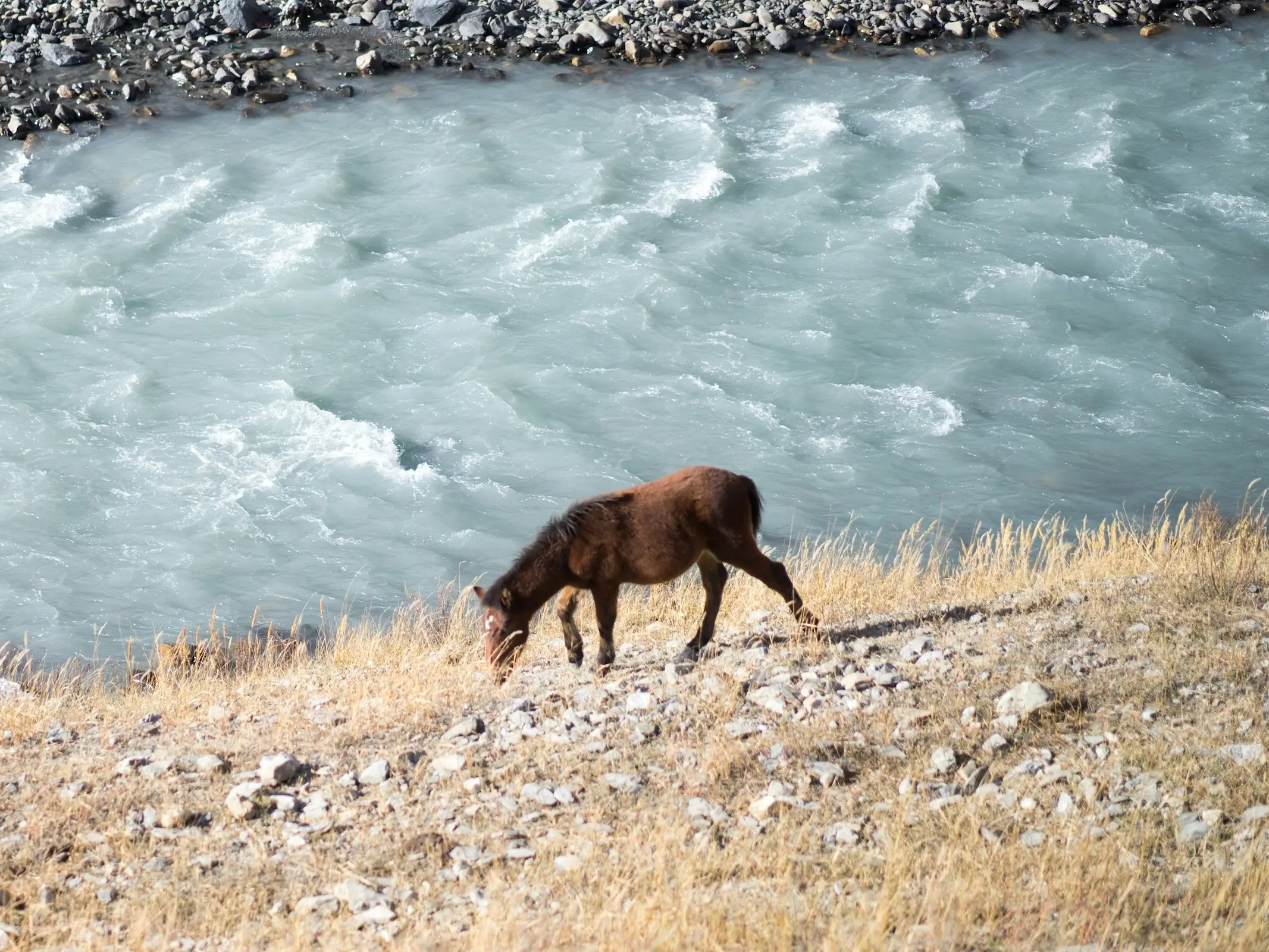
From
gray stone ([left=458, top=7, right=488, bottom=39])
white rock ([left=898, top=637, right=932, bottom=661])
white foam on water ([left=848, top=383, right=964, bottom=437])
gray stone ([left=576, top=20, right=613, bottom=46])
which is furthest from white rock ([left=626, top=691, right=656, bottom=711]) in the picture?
gray stone ([left=458, top=7, right=488, bottom=39])

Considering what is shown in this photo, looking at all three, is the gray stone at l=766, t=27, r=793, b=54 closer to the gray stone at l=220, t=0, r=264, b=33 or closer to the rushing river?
the rushing river

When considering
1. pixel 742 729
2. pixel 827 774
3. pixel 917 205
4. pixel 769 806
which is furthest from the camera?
pixel 917 205

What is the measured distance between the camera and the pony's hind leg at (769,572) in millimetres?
8273

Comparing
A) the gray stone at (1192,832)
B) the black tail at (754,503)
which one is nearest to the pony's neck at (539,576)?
the black tail at (754,503)

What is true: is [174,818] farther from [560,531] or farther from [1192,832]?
[1192,832]

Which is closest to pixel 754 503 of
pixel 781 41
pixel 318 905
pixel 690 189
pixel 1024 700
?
pixel 1024 700

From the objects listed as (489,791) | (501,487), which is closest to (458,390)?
(501,487)

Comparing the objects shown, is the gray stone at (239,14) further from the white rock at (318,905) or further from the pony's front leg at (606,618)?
the white rock at (318,905)

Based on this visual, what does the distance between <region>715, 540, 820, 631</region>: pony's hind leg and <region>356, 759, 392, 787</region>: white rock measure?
2.35 metres

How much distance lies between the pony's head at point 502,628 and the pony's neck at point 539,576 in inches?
2.3

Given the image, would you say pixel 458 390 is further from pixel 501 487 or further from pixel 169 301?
pixel 169 301

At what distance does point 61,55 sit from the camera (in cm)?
2339

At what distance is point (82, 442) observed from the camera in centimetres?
1569

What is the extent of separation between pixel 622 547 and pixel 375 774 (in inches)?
76.4
